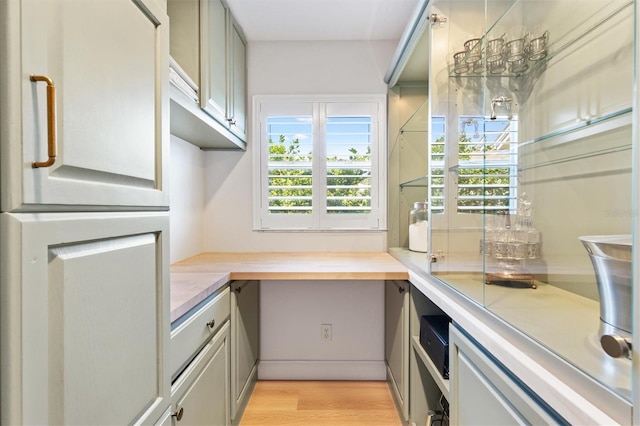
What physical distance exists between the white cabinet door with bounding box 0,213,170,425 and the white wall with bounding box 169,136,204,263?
1217 mm

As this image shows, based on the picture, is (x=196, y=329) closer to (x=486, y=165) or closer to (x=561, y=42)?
(x=486, y=165)

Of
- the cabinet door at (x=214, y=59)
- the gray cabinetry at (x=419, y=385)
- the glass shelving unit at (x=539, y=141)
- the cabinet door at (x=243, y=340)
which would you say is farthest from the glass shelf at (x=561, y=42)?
the cabinet door at (x=243, y=340)

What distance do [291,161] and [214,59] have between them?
882mm

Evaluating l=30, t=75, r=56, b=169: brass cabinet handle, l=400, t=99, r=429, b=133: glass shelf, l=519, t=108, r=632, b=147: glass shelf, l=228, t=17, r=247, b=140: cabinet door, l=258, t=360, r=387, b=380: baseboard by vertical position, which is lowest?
l=258, t=360, r=387, b=380: baseboard

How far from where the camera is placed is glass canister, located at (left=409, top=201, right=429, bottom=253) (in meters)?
1.98

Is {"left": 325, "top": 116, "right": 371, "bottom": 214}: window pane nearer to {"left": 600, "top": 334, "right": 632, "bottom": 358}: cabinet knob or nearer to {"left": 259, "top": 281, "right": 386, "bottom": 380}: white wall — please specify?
{"left": 259, "top": 281, "right": 386, "bottom": 380}: white wall

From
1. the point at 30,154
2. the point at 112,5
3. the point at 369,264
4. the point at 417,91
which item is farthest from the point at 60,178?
the point at 417,91

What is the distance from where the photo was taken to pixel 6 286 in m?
0.41

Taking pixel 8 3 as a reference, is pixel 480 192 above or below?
below

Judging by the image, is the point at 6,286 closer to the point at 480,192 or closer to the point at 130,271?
the point at 130,271

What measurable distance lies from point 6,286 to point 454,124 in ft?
4.63

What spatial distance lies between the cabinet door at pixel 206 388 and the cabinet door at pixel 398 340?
915 mm

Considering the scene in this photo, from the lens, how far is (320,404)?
6.50ft

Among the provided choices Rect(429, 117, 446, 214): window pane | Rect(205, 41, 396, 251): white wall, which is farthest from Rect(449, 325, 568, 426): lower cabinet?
Rect(205, 41, 396, 251): white wall
